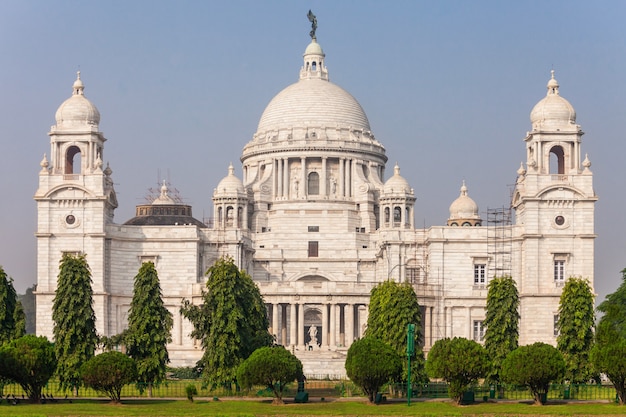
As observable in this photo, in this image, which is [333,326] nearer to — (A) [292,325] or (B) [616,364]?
(A) [292,325]

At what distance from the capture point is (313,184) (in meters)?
176

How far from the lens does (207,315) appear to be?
12000 centimetres

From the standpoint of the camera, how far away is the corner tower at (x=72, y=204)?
15188 centimetres

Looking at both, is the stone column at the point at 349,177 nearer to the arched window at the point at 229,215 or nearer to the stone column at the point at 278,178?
the stone column at the point at 278,178

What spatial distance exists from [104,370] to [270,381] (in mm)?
10059

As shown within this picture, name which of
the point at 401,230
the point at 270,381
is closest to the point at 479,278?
the point at 401,230

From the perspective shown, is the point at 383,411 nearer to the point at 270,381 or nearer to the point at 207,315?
the point at 270,381

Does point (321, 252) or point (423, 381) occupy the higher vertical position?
point (321, 252)

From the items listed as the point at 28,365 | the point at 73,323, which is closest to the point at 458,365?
the point at 73,323

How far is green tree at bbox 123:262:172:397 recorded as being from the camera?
113812 millimetres

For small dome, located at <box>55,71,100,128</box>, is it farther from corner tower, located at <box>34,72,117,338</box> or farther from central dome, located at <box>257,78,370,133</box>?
central dome, located at <box>257,78,370,133</box>

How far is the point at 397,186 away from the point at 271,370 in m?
62.4

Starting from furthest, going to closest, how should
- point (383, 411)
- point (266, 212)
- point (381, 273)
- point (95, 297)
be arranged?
1. point (266, 212)
2. point (381, 273)
3. point (95, 297)
4. point (383, 411)

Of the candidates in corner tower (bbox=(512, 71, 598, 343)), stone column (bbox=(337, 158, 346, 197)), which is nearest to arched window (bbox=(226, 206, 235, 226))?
stone column (bbox=(337, 158, 346, 197))
